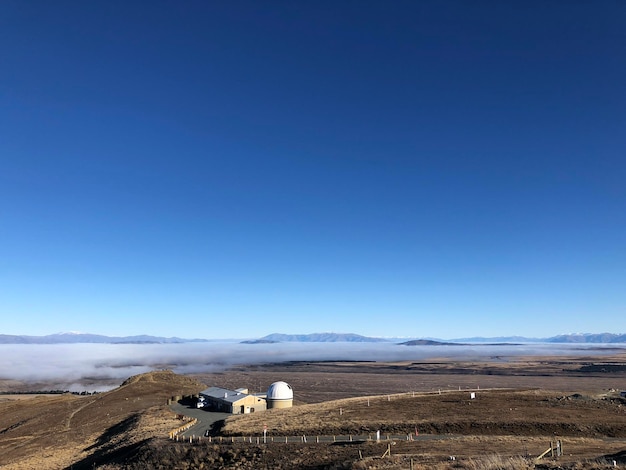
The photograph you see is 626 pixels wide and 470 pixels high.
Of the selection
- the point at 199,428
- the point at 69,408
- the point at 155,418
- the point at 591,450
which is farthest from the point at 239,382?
the point at 591,450

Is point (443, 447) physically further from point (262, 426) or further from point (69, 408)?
point (69, 408)

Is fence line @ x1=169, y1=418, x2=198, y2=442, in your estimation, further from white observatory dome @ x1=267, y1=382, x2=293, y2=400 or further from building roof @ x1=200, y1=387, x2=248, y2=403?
white observatory dome @ x1=267, y1=382, x2=293, y2=400

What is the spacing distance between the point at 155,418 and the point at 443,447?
40401mm

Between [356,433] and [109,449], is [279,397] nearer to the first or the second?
[356,433]

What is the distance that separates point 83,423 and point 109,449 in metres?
23.8

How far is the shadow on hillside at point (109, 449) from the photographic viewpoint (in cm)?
4531

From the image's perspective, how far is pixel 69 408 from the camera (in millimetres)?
81375

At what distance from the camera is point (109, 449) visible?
5012 cm

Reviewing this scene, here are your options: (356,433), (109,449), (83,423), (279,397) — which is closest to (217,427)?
(109,449)

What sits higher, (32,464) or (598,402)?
(598,402)

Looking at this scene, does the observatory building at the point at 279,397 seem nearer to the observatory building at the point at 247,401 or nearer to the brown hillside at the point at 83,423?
the observatory building at the point at 247,401

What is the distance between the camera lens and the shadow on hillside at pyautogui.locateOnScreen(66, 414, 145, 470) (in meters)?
45.3

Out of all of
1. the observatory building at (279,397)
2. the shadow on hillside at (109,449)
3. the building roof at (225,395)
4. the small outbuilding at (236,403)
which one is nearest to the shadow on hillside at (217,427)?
Answer: the small outbuilding at (236,403)

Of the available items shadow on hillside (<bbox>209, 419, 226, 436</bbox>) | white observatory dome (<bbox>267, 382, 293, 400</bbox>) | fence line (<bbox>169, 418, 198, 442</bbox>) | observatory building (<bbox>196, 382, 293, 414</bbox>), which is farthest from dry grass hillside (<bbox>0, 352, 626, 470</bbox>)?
white observatory dome (<bbox>267, 382, 293, 400</bbox>)
